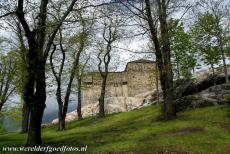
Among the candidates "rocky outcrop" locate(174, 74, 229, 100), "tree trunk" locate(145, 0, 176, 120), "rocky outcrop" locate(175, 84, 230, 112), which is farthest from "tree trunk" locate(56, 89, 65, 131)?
"tree trunk" locate(145, 0, 176, 120)

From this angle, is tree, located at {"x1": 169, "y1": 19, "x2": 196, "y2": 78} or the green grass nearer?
the green grass

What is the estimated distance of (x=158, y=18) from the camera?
28.9 meters

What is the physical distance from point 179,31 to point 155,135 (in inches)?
1292

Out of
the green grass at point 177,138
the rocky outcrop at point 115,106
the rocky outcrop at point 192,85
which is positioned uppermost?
the rocky outcrop at point 192,85

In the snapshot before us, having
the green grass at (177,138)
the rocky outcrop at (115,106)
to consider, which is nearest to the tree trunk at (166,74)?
the green grass at (177,138)

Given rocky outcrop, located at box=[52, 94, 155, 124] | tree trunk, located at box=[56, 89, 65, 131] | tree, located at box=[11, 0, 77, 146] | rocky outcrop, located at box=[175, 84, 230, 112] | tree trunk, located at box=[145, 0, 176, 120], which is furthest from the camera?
rocky outcrop, located at box=[52, 94, 155, 124]

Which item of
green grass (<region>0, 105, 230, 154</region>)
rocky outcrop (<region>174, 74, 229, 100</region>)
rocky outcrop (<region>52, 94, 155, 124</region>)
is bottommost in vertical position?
green grass (<region>0, 105, 230, 154</region>)

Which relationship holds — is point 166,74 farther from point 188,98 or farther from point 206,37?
point 206,37

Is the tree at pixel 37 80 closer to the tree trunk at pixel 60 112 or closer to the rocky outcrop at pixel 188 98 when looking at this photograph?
the rocky outcrop at pixel 188 98

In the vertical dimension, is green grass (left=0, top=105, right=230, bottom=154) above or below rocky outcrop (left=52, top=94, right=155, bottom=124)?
below

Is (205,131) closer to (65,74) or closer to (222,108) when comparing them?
(222,108)

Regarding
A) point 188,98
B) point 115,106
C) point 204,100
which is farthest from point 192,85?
point 115,106

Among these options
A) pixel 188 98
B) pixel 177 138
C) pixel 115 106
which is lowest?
pixel 177 138

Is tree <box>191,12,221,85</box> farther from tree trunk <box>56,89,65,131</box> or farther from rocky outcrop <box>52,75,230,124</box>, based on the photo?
tree trunk <box>56,89,65,131</box>
